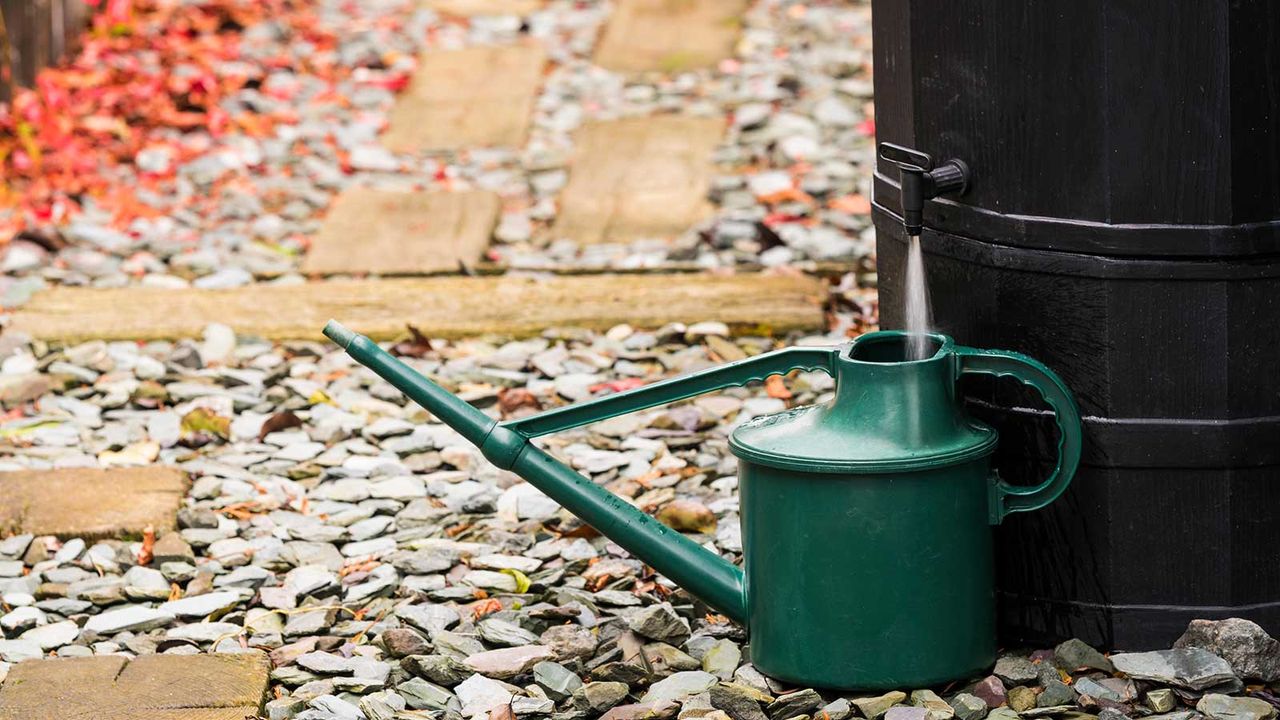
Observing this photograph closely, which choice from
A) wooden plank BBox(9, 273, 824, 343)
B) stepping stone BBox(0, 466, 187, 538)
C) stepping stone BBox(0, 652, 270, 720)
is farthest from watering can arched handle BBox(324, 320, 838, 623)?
wooden plank BBox(9, 273, 824, 343)

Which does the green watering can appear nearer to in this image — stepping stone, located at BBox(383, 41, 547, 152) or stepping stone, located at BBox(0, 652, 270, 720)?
stepping stone, located at BBox(0, 652, 270, 720)

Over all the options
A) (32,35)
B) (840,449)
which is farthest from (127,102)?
(840,449)

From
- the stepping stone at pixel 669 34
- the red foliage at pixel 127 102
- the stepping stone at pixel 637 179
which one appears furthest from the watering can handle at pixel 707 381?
the stepping stone at pixel 669 34

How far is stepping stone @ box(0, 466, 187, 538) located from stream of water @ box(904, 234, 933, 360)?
4.82ft

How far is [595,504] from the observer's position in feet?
7.97

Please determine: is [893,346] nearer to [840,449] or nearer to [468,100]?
[840,449]

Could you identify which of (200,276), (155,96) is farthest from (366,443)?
(155,96)

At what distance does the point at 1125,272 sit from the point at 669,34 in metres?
4.58

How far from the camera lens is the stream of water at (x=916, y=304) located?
7.71ft

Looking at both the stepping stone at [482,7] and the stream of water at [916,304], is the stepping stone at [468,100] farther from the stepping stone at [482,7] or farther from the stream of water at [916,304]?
the stream of water at [916,304]

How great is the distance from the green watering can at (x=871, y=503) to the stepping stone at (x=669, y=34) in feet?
13.3

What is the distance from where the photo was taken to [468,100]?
6.03 meters

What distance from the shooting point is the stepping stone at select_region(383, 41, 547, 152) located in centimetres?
571

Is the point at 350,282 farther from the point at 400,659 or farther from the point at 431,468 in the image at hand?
the point at 400,659
